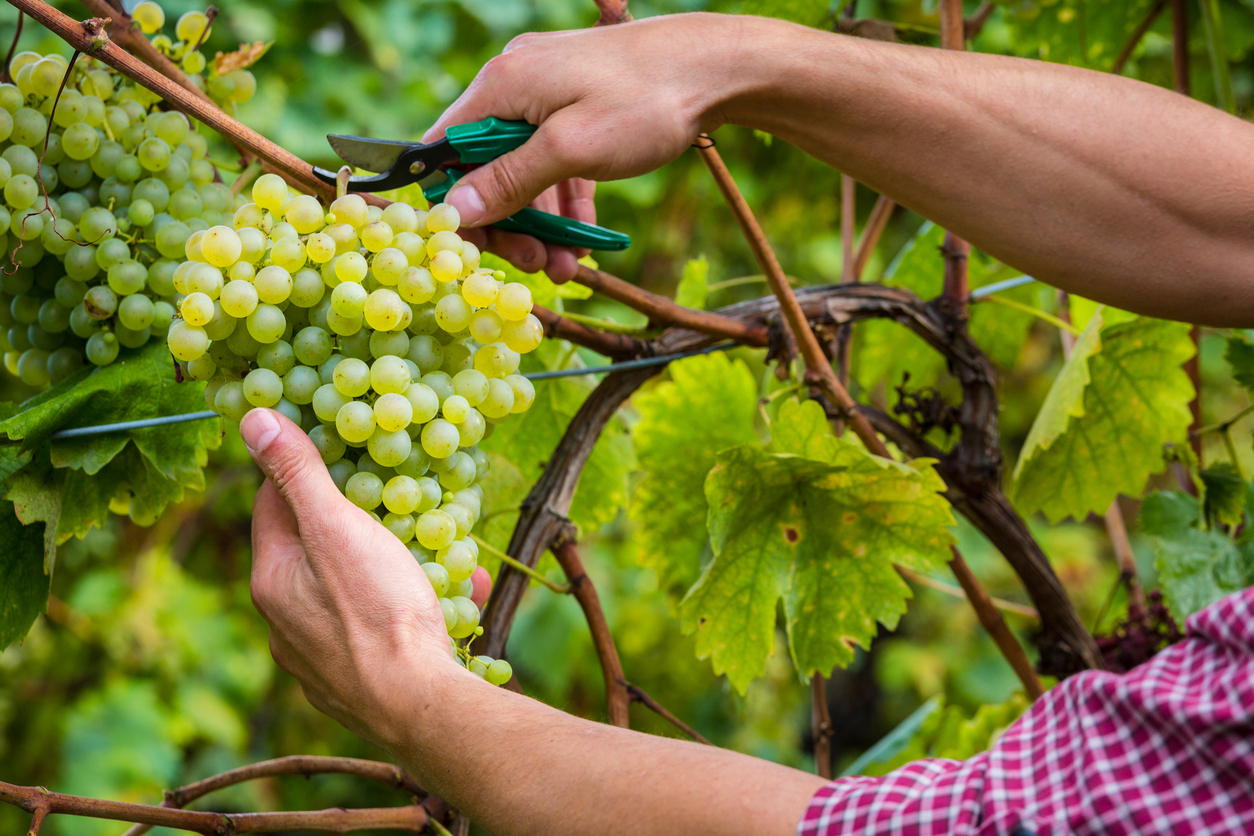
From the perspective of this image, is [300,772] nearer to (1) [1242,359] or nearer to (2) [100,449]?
(2) [100,449]

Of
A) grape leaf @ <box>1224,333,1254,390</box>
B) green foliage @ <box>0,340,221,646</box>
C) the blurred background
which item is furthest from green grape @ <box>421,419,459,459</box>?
the blurred background

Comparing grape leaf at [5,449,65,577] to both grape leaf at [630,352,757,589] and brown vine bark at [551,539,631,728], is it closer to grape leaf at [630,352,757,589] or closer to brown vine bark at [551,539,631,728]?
brown vine bark at [551,539,631,728]

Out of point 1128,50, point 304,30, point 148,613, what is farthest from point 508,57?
point 304,30

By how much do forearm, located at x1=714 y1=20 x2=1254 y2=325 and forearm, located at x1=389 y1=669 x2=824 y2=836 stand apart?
1.22 ft

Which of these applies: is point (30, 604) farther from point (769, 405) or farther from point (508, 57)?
point (769, 405)

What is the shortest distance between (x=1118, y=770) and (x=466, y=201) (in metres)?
0.40

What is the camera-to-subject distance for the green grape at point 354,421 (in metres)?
0.43

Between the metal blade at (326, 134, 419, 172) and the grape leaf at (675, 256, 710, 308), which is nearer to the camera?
the metal blade at (326, 134, 419, 172)

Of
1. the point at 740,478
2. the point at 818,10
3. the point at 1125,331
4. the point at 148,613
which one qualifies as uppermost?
the point at 818,10

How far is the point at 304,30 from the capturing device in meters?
2.08

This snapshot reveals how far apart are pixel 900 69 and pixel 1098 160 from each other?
0.14 m

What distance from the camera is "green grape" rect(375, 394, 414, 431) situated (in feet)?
1.41

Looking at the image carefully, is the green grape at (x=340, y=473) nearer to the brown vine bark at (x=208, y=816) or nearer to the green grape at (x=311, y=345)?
the green grape at (x=311, y=345)

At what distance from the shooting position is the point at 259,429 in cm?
42
